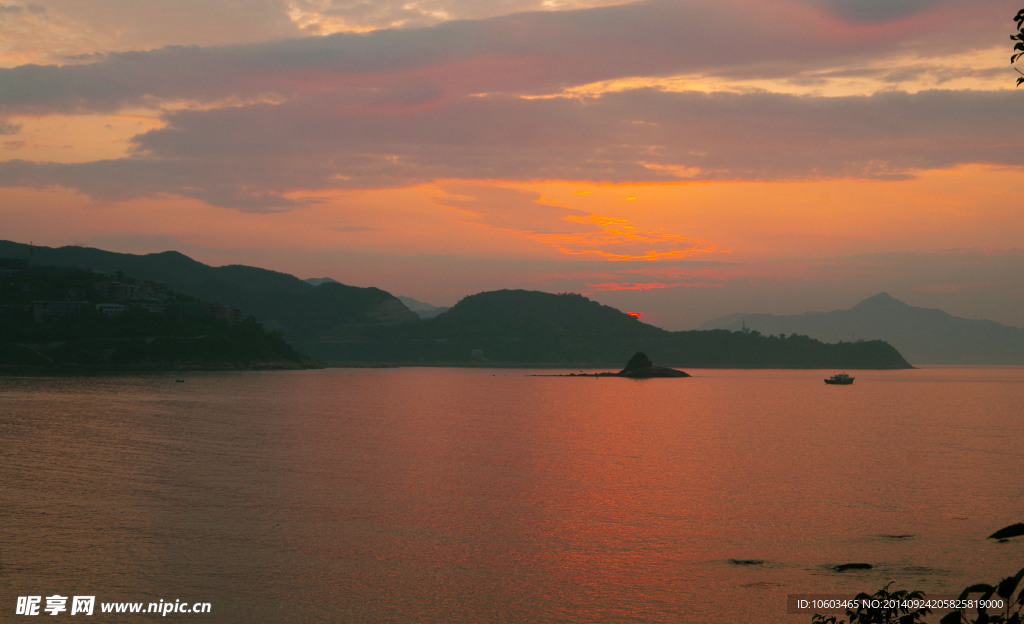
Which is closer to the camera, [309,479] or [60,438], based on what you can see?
[309,479]

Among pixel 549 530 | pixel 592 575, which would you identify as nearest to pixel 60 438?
pixel 549 530

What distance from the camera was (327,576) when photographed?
2744 centimetres

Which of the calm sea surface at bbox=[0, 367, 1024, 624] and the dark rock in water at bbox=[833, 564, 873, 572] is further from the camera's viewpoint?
the dark rock in water at bbox=[833, 564, 873, 572]

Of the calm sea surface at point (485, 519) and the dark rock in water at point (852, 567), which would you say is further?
the dark rock in water at point (852, 567)

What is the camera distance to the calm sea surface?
25781mm

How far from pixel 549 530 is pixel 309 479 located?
18.4 meters

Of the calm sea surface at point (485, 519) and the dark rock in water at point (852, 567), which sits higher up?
the dark rock in water at point (852, 567)

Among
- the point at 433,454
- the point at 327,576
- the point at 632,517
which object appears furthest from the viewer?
→ the point at 433,454

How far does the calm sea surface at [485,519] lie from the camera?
1015 inches

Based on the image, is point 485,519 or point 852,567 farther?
point 485,519

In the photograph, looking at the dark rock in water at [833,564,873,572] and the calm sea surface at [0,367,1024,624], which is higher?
the dark rock in water at [833,564,873,572]

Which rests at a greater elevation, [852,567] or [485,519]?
[852,567]

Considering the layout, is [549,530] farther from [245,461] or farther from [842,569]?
[245,461]

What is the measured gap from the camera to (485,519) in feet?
123
